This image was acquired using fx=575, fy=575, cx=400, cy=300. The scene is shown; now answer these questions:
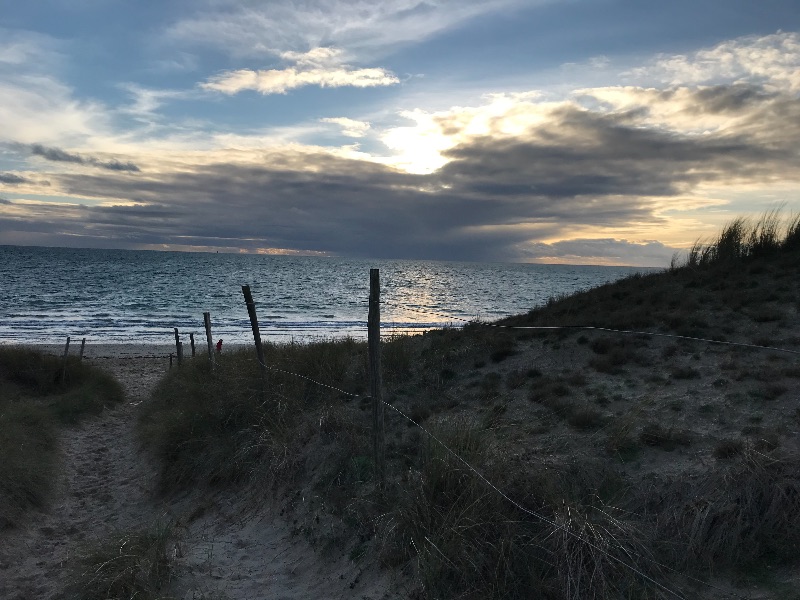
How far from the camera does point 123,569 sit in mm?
5234

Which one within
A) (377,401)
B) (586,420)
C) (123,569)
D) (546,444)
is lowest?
(123,569)

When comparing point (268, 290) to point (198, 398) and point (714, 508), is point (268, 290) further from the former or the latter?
point (714, 508)

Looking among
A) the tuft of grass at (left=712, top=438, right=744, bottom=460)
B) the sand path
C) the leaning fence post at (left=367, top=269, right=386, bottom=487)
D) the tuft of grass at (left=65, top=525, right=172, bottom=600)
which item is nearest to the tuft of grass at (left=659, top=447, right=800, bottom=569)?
the tuft of grass at (left=712, top=438, right=744, bottom=460)

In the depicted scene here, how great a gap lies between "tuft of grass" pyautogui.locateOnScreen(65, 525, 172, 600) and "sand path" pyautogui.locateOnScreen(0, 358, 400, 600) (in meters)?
0.21


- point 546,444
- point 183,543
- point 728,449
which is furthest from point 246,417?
point 728,449

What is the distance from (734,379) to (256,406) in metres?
7.01

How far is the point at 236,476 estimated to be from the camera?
781 centimetres

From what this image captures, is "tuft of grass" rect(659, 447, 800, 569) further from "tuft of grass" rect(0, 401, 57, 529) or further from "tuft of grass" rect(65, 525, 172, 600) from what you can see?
"tuft of grass" rect(0, 401, 57, 529)

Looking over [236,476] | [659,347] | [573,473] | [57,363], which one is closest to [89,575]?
[236,476]

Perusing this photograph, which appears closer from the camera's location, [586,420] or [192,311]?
[586,420]

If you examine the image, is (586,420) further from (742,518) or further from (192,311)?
(192,311)

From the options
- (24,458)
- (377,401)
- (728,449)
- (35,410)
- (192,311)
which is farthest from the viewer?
(192,311)

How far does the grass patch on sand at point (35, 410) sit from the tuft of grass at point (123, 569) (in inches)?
98.9

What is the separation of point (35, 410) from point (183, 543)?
660cm
